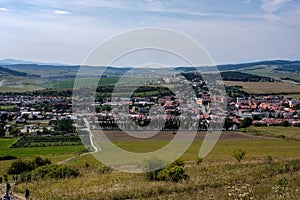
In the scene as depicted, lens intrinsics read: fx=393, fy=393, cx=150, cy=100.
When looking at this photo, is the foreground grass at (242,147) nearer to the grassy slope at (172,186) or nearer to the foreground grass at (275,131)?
the foreground grass at (275,131)

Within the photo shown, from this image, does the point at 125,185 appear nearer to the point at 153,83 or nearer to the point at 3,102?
the point at 153,83

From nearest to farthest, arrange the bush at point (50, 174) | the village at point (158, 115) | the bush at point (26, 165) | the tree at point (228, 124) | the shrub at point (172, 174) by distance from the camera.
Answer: the shrub at point (172, 174) → the bush at point (50, 174) → the bush at point (26, 165) → the village at point (158, 115) → the tree at point (228, 124)

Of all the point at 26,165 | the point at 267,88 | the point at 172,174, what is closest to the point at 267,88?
the point at 267,88

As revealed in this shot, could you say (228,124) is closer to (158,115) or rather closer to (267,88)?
(158,115)

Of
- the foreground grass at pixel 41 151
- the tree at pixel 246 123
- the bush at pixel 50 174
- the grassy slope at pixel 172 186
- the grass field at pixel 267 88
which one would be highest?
the grass field at pixel 267 88

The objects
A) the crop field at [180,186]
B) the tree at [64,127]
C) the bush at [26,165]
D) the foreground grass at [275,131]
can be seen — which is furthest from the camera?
the tree at [64,127]

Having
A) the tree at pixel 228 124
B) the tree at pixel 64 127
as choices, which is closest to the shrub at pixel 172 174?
the tree at pixel 228 124

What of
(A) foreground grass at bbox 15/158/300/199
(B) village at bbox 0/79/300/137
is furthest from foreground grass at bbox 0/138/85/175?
(A) foreground grass at bbox 15/158/300/199

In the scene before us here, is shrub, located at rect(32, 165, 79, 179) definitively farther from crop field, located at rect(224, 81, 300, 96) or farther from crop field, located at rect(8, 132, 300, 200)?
crop field, located at rect(224, 81, 300, 96)

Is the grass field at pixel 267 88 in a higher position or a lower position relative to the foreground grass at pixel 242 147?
higher
